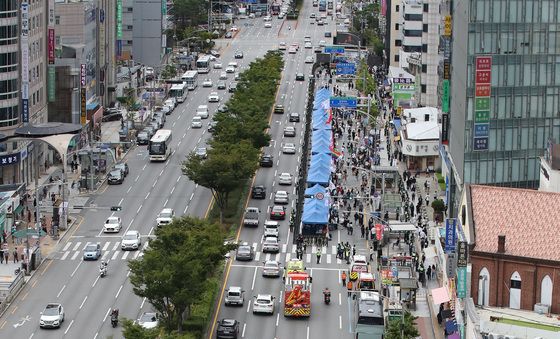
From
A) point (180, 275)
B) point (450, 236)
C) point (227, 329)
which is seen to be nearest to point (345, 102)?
point (450, 236)

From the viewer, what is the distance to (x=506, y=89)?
133m

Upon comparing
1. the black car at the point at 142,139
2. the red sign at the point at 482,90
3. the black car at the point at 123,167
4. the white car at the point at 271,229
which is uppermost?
the red sign at the point at 482,90

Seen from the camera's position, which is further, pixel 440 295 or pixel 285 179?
pixel 285 179

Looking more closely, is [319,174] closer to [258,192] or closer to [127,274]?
[258,192]

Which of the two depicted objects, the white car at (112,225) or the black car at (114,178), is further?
the black car at (114,178)

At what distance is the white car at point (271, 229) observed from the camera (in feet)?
455

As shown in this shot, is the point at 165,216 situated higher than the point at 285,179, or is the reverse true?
the point at 285,179

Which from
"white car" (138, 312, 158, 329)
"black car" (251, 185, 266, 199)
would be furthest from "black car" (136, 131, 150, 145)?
"white car" (138, 312, 158, 329)

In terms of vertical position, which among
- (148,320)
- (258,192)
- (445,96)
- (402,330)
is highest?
(445,96)

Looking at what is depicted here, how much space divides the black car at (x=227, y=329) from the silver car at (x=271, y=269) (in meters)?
18.6

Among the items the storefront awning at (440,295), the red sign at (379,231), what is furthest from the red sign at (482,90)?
the storefront awning at (440,295)

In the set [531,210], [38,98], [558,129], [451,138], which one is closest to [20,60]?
[38,98]

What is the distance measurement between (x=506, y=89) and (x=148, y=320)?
41969 mm

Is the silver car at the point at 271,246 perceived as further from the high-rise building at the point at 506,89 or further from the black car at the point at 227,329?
the black car at the point at 227,329
